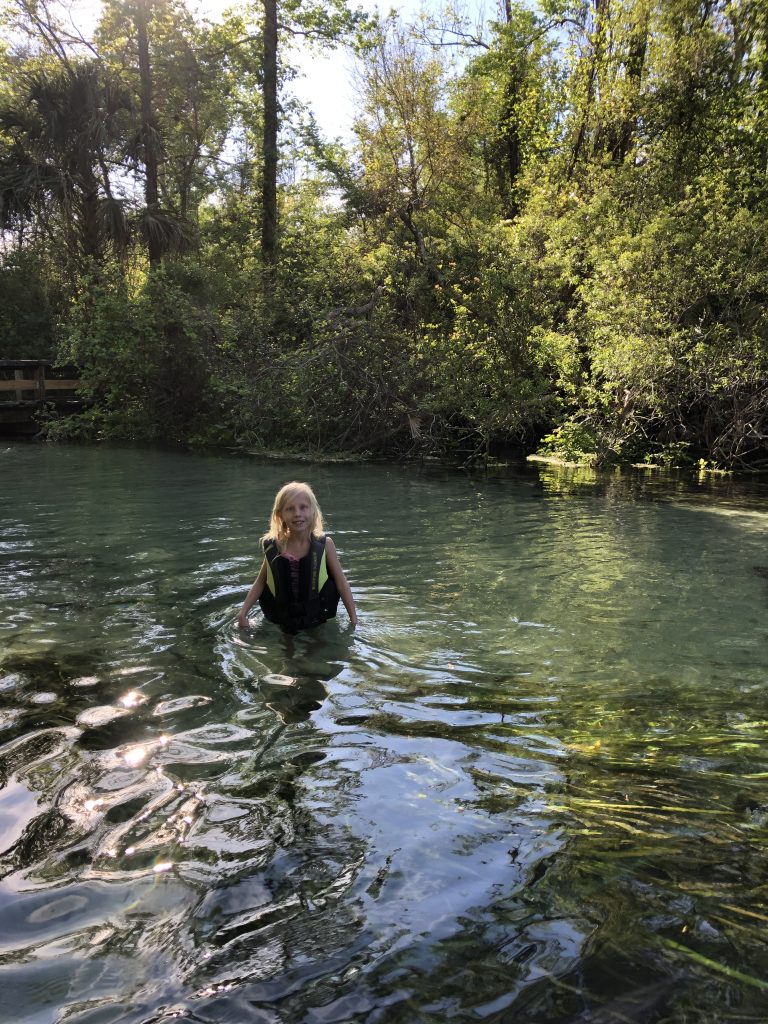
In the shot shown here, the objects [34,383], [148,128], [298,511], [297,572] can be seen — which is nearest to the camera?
[298,511]

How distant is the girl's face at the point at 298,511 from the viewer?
602 centimetres

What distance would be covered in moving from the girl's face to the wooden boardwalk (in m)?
21.5

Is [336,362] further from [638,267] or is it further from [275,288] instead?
[638,267]

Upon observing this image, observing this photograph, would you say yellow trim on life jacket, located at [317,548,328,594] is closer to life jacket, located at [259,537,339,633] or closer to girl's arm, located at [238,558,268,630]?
life jacket, located at [259,537,339,633]

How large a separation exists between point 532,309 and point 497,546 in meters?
10.1

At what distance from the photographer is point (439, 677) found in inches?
221

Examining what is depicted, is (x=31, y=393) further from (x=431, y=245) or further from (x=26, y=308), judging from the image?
(x=431, y=245)

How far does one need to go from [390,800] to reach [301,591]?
2.83 metres

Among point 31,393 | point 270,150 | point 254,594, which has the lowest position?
point 254,594

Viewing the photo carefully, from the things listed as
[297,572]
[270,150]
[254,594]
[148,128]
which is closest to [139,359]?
[148,128]

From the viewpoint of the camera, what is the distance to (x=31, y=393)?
25750 millimetres

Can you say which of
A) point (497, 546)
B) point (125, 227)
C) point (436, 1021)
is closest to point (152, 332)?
point (125, 227)

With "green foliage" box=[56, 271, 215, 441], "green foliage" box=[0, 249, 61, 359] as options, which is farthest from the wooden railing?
"green foliage" box=[0, 249, 61, 359]

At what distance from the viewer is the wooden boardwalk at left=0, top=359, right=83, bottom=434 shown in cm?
2530
